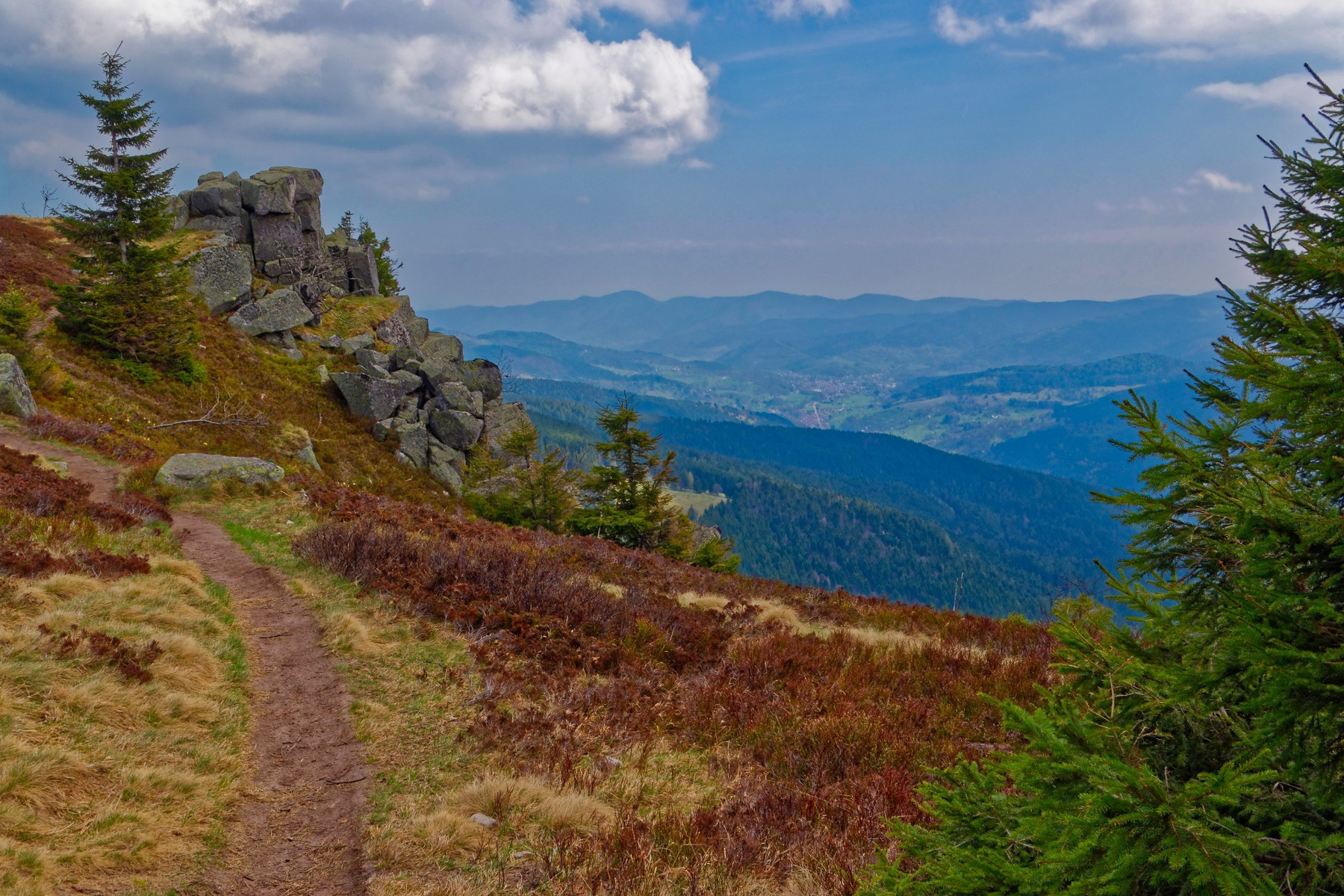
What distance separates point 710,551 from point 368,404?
832 inches

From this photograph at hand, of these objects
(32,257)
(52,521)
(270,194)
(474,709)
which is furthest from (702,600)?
(270,194)

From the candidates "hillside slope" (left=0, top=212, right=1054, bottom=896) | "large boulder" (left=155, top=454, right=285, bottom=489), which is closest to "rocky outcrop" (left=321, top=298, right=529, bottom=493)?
"large boulder" (left=155, top=454, right=285, bottom=489)

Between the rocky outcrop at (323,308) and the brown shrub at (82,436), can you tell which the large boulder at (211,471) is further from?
the rocky outcrop at (323,308)

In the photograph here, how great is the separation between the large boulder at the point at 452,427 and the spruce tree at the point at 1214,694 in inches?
1534

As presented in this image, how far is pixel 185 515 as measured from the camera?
16484mm

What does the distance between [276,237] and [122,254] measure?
17.5 metres

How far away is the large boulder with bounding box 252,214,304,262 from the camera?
44062mm

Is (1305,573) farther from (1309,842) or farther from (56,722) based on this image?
(56,722)

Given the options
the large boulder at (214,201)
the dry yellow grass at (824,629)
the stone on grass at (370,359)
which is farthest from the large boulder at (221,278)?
the dry yellow grass at (824,629)

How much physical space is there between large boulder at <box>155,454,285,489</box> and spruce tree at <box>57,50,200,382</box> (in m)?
13.3

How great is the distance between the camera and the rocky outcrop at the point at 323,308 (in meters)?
37.4

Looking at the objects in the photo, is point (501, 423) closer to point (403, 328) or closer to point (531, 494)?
point (403, 328)

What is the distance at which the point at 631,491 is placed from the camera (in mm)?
29516

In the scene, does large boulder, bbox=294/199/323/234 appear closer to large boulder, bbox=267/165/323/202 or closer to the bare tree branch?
large boulder, bbox=267/165/323/202
